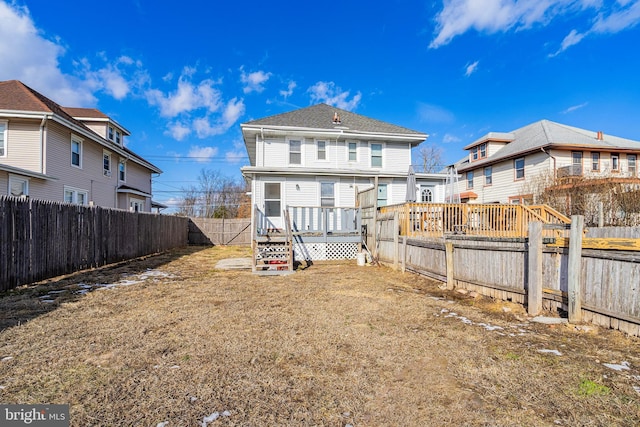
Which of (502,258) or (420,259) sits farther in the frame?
(420,259)

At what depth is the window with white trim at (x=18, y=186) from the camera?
11286mm

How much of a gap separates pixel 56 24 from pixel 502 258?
1916cm

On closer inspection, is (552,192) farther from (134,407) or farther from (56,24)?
(56,24)

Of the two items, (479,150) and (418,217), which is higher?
(479,150)

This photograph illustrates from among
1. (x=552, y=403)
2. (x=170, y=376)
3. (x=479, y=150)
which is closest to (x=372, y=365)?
(x=552, y=403)

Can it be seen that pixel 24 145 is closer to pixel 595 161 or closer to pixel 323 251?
pixel 323 251

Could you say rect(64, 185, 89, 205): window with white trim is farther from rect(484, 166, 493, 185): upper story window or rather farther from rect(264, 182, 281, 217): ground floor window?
rect(484, 166, 493, 185): upper story window

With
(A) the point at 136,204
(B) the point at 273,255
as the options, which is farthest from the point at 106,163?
(B) the point at 273,255

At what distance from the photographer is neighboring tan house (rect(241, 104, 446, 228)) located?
13.5 meters

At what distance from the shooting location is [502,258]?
17.9ft

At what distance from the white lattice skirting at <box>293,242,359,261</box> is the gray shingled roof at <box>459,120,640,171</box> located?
53.7 ft

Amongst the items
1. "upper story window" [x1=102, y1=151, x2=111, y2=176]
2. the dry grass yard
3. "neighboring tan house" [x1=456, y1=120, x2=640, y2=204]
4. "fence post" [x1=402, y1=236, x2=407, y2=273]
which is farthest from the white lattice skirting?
"neighboring tan house" [x1=456, y1=120, x2=640, y2=204]

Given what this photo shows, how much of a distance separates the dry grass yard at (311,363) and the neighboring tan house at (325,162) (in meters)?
8.30

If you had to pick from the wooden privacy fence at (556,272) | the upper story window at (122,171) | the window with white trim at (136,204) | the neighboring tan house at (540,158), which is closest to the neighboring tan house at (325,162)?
the wooden privacy fence at (556,272)
